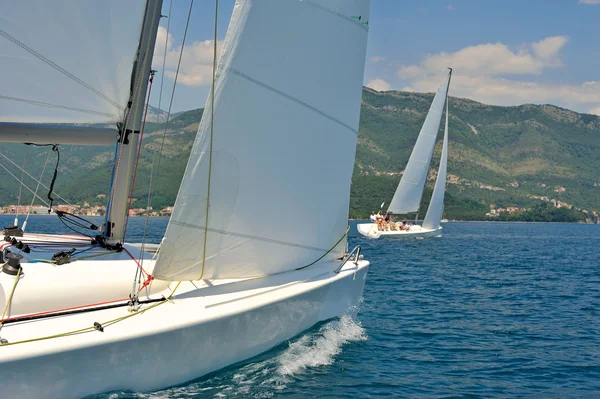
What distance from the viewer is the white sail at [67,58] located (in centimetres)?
602

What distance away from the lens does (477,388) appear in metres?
7.08

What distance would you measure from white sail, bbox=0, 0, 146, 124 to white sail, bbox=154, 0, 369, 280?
5.59 feet

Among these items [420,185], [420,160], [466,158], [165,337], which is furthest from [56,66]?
[466,158]

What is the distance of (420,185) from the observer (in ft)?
133

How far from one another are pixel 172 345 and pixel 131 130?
4017 mm

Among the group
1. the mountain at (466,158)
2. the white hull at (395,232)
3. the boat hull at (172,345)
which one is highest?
the mountain at (466,158)

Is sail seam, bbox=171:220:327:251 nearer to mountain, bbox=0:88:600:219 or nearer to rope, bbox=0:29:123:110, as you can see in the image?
rope, bbox=0:29:123:110

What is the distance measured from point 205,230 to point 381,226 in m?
34.0

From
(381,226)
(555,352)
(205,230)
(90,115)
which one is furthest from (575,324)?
(381,226)

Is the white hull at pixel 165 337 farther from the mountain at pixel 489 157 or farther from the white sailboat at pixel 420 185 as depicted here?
the mountain at pixel 489 157

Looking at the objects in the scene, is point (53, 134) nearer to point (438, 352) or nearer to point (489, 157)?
point (438, 352)

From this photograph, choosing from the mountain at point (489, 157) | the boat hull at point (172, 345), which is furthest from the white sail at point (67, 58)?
the mountain at point (489, 157)

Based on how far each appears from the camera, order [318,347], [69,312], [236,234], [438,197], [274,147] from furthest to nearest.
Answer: [438,197]
[318,347]
[274,147]
[236,234]
[69,312]

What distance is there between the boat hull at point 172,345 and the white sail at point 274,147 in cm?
48
